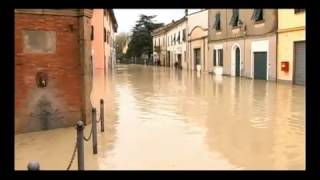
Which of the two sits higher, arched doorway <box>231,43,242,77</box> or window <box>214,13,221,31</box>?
window <box>214,13,221,31</box>

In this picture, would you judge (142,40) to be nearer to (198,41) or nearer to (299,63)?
(198,41)

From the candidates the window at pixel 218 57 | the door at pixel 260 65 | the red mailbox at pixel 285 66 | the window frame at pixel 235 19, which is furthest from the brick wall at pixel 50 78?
the window at pixel 218 57

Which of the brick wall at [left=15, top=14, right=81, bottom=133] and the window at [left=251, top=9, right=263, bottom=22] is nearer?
the brick wall at [left=15, top=14, right=81, bottom=133]

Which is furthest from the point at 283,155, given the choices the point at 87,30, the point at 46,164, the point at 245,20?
the point at 245,20

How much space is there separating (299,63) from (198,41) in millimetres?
21965

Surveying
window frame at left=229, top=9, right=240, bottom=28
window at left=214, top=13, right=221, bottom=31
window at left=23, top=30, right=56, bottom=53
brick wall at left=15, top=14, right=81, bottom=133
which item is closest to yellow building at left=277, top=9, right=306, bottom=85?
window frame at left=229, top=9, right=240, bottom=28

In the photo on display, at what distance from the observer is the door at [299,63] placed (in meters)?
22.0

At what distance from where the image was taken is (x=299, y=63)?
73.6ft

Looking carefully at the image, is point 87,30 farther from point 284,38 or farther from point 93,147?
point 284,38

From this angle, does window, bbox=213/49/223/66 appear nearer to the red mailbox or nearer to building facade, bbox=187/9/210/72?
building facade, bbox=187/9/210/72

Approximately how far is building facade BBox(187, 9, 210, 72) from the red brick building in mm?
29985

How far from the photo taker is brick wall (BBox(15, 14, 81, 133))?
31.8ft

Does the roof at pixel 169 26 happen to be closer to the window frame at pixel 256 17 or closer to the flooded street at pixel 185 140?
the window frame at pixel 256 17

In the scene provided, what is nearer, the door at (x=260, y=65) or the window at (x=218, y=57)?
the door at (x=260, y=65)
